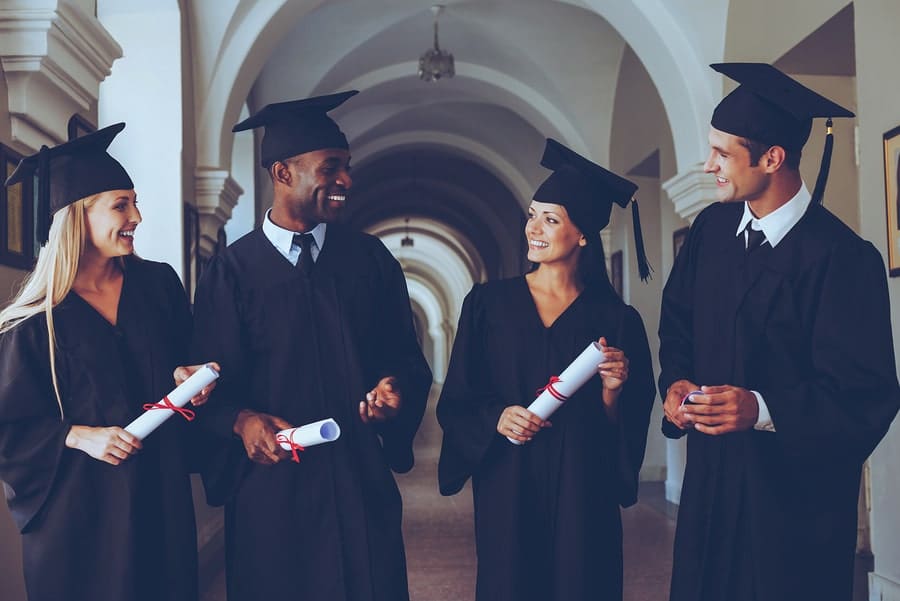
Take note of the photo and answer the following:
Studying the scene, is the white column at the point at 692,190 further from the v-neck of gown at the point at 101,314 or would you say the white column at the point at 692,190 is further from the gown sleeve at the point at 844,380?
the v-neck of gown at the point at 101,314

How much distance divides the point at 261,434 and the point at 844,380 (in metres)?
1.49

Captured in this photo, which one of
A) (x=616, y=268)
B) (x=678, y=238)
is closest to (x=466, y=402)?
(x=678, y=238)

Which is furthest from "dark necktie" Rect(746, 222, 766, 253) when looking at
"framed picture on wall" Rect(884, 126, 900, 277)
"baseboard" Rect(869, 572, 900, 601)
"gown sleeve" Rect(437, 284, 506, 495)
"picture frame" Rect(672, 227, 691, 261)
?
"picture frame" Rect(672, 227, 691, 261)

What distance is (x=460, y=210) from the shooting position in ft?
67.8

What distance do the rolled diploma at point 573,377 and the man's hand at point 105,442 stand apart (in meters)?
1.07

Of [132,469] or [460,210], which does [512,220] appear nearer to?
[460,210]

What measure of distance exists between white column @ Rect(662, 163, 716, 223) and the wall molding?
3.87 metres

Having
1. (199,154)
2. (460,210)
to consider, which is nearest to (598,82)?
(199,154)

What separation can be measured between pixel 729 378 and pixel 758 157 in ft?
1.97

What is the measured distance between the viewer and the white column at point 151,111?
6.36 m

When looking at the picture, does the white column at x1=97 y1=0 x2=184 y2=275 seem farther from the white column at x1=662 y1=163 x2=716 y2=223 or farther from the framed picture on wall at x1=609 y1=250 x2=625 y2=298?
the framed picture on wall at x1=609 y1=250 x2=625 y2=298

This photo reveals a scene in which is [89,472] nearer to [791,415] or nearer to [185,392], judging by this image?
[185,392]

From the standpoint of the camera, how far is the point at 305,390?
113 inches

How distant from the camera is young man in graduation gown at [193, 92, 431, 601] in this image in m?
2.81
